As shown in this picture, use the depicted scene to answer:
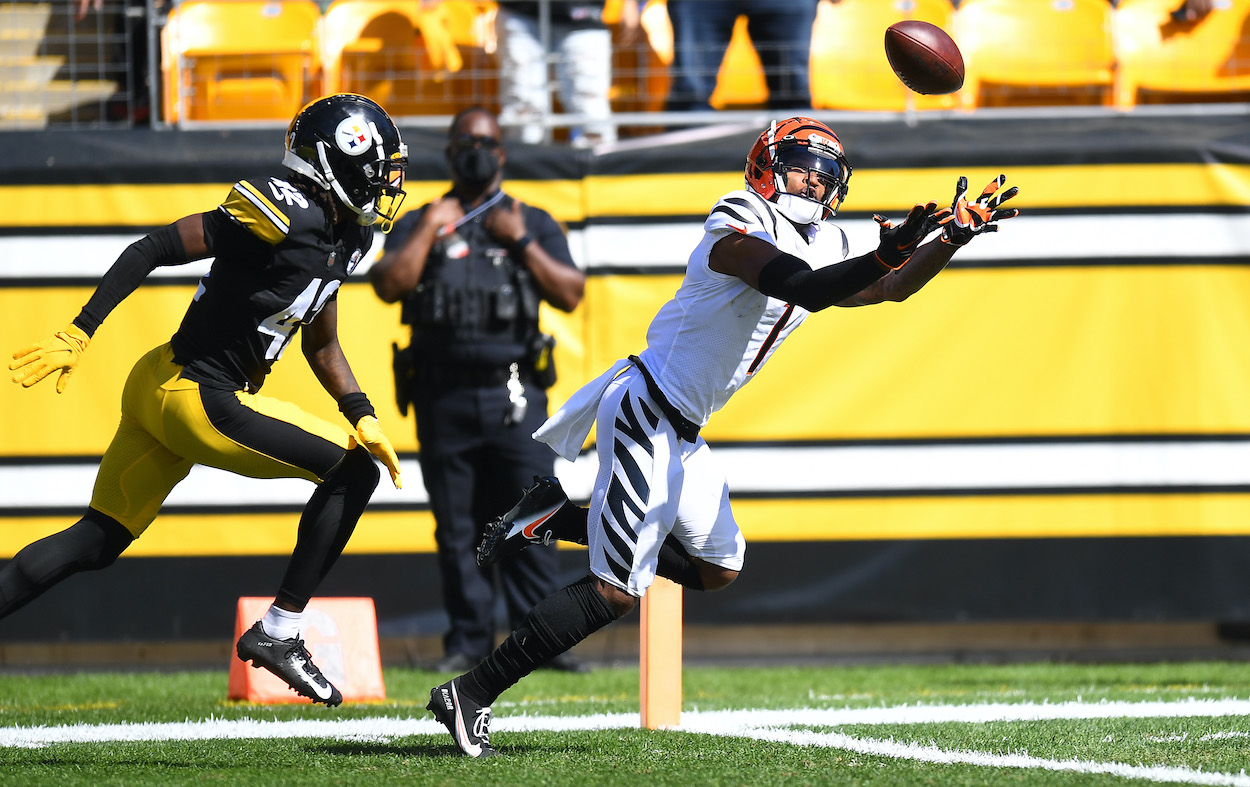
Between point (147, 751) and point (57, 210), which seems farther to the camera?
point (57, 210)

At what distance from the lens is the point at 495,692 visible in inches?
149

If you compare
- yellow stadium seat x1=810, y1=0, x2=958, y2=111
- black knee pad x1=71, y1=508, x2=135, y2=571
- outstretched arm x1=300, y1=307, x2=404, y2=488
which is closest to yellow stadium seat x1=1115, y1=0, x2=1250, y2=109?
yellow stadium seat x1=810, y1=0, x2=958, y2=111

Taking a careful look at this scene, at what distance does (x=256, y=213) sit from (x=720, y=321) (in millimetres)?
1319

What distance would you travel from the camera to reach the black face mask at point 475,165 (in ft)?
20.1

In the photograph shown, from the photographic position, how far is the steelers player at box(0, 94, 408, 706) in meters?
4.04

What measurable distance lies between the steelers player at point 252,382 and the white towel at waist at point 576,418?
47 centimetres

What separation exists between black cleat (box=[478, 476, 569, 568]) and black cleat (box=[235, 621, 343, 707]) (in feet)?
1.85

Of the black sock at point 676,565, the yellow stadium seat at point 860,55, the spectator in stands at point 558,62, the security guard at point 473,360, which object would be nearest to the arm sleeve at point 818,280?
the black sock at point 676,565

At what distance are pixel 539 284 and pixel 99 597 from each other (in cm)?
259

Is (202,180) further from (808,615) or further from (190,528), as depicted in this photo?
(808,615)

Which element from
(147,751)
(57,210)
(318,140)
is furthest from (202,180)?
(147,751)

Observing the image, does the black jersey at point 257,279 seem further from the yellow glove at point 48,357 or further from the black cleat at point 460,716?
the black cleat at point 460,716

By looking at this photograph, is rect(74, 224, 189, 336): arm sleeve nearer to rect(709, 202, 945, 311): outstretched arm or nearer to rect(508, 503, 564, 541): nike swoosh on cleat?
rect(508, 503, 564, 541): nike swoosh on cleat

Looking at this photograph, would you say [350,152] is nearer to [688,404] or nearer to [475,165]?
[688,404]
